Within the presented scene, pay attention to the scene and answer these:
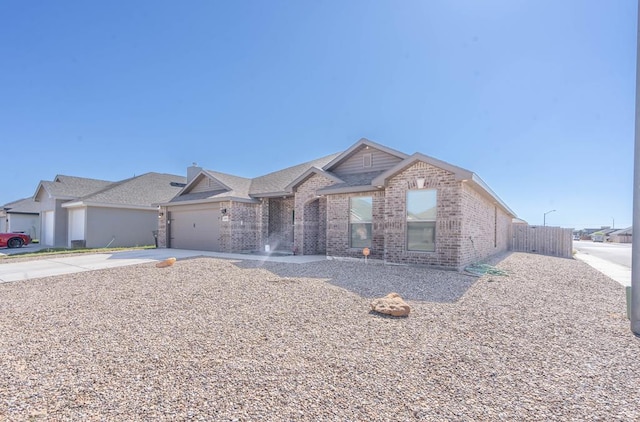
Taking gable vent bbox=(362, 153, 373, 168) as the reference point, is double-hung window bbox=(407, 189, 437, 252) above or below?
below

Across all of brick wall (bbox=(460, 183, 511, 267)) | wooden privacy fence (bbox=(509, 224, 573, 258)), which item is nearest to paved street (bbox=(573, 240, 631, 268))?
wooden privacy fence (bbox=(509, 224, 573, 258))

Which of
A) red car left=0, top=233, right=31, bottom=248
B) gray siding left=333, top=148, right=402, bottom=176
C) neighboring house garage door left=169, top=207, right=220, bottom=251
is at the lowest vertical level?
red car left=0, top=233, right=31, bottom=248

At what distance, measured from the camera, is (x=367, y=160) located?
41.1 ft

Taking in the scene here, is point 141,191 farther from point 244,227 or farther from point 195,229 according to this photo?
point 244,227

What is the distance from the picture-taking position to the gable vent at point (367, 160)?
12.4 meters

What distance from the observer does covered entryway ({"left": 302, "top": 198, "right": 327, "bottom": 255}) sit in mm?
13570

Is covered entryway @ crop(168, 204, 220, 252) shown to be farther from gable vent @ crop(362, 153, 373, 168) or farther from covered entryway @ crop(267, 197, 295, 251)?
gable vent @ crop(362, 153, 373, 168)

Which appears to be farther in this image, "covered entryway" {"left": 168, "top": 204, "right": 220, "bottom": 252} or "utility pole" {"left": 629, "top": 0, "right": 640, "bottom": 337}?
"covered entryway" {"left": 168, "top": 204, "right": 220, "bottom": 252}

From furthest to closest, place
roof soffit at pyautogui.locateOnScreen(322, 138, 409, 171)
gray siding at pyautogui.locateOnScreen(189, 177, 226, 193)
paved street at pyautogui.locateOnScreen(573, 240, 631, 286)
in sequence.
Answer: gray siding at pyautogui.locateOnScreen(189, 177, 226, 193), roof soffit at pyautogui.locateOnScreen(322, 138, 409, 171), paved street at pyautogui.locateOnScreen(573, 240, 631, 286)

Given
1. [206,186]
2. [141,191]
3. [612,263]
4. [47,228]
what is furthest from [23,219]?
[612,263]

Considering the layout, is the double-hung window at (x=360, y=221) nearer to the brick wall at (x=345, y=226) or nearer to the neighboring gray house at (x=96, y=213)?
the brick wall at (x=345, y=226)

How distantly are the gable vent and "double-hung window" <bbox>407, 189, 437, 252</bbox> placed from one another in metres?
3.29

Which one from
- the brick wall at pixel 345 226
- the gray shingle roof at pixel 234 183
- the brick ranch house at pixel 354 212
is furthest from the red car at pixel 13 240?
the brick wall at pixel 345 226

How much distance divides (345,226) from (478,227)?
503cm
